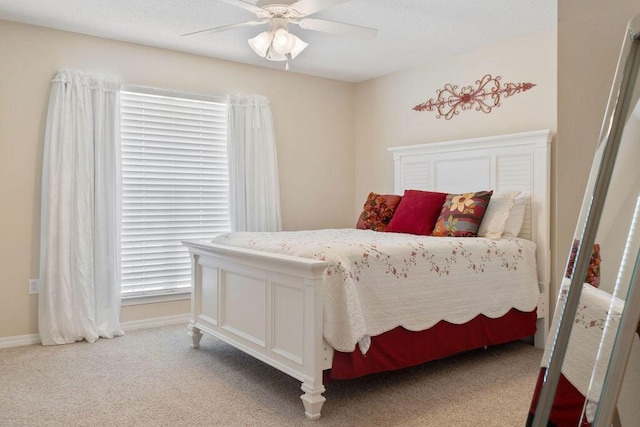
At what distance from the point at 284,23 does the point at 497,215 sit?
1.98m

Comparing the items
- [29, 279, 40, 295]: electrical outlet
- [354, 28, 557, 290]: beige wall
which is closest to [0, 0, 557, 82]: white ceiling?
[354, 28, 557, 290]: beige wall

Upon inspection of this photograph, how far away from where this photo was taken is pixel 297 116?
5.11 metres

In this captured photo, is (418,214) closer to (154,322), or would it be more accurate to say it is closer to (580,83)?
(154,322)

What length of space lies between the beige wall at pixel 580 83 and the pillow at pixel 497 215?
93.7 inches

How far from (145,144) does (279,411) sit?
2629 mm

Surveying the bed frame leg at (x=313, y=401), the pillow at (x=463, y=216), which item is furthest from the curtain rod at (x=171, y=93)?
the bed frame leg at (x=313, y=401)

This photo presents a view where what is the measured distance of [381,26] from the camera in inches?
148

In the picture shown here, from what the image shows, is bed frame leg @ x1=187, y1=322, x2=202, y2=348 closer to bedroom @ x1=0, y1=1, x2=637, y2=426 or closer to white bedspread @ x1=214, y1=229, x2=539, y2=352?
white bedspread @ x1=214, y1=229, x2=539, y2=352

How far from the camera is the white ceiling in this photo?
11.1 feet

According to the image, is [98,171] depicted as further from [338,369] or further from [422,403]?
[422,403]

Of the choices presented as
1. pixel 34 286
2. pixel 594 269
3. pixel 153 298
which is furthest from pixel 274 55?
pixel 594 269

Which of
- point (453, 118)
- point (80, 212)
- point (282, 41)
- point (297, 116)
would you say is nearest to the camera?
point (282, 41)

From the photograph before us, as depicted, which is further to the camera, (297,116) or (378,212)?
(297,116)

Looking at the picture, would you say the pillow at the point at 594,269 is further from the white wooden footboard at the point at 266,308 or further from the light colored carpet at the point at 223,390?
the light colored carpet at the point at 223,390
